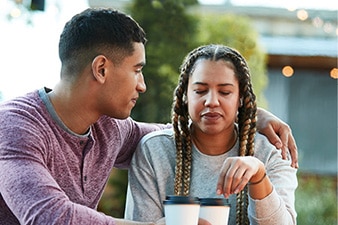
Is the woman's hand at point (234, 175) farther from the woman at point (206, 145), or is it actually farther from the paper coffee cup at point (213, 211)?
the woman at point (206, 145)

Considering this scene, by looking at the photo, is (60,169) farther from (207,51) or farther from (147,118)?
(147,118)

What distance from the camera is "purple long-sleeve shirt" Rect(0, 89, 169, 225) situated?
62.1 inches

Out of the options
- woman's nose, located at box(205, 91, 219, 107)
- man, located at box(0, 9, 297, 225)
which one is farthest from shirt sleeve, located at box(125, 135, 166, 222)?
woman's nose, located at box(205, 91, 219, 107)

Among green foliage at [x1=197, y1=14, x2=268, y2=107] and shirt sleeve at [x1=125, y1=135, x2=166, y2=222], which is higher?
green foliage at [x1=197, y1=14, x2=268, y2=107]

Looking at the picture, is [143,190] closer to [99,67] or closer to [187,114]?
[187,114]

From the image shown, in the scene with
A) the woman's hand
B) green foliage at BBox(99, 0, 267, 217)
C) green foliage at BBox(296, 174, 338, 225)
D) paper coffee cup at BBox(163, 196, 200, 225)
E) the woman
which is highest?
green foliage at BBox(99, 0, 267, 217)

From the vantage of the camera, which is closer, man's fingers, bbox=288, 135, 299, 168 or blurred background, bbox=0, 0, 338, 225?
man's fingers, bbox=288, 135, 299, 168

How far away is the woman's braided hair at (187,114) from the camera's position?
197 cm

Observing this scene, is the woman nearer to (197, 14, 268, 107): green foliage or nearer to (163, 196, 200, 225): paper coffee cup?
(163, 196, 200, 225): paper coffee cup

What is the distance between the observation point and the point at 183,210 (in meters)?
1.52

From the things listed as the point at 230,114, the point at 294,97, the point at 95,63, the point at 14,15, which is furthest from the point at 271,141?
the point at 294,97

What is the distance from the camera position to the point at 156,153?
6.57 ft

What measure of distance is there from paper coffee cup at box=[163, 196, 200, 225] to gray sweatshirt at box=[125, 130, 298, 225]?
40cm

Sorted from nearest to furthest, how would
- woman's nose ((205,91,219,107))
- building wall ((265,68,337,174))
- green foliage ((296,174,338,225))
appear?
woman's nose ((205,91,219,107))
green foliage ((296,174,338,225))
building wall ((265,68,337,174))
